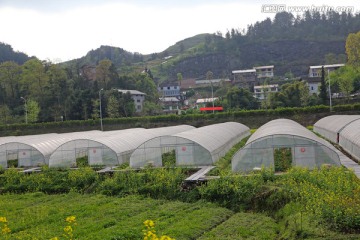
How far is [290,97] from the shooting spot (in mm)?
60531

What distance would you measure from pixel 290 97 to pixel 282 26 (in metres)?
107

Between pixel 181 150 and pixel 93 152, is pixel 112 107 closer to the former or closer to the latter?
pixel 93 152

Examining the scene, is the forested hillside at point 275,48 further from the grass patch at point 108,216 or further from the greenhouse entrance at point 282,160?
the grass patch at point 108,216

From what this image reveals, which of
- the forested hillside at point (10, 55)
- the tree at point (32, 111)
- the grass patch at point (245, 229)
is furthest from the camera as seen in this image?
the forested hillside at point (10, 55)

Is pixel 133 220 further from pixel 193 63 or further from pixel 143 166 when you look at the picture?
pixel 193 63

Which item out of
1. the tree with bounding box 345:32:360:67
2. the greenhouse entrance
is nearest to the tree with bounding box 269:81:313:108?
the tree with bounding box 345:32:360:67

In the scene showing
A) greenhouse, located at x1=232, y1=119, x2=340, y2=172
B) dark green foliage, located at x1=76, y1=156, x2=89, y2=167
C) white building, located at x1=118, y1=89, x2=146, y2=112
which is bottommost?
dark green foliage, located at x1=76, y1=156, x2=89, y2=167

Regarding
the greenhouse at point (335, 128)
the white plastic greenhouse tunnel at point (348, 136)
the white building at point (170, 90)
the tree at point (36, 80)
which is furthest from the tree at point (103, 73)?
the white plastic greenhouse tunnel at point (348, 136)

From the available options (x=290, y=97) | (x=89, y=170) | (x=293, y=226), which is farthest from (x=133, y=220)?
(x=290, y=97)

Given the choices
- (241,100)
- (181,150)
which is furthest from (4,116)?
(181,150)

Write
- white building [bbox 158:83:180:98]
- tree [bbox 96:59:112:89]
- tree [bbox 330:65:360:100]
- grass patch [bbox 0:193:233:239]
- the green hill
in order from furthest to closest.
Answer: the green hill < white building [bbox 158:83:180:98] < tree [bbox 96:59:112:89] < tree [bbox 330:65:360:100] < grass patch [bbox 0:193:233:239]

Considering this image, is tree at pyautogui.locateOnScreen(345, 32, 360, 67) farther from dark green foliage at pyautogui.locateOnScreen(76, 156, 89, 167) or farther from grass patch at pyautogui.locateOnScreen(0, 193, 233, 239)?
grass patch at pyautogui.locateOnScreen(0, 193, 233, 239)

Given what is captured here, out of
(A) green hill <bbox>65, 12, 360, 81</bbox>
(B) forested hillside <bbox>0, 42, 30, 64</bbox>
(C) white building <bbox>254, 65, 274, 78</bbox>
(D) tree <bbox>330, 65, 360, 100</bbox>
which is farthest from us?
(B) forested hillside <bbox>0, 42, 30, 64</bbox>

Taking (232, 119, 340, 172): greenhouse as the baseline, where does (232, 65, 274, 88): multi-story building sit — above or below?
above
